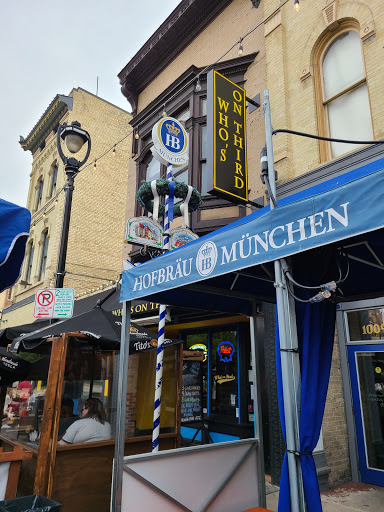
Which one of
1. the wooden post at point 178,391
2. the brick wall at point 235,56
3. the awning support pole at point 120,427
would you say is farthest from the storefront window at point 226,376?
the awning support pole at point 120,427

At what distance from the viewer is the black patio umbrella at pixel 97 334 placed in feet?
19.5

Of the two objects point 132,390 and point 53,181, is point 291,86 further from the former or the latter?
point 53,181

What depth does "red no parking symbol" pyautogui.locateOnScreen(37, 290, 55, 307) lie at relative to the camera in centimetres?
711

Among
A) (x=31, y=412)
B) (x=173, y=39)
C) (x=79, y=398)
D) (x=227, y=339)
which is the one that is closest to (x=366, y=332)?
(x=227, y=339)

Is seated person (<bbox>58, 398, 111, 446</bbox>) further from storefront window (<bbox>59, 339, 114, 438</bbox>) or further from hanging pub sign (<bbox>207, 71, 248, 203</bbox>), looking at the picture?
hanging pub sign (<bbox>207, 71, 248, 203</bbox>)

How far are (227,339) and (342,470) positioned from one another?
3522mm

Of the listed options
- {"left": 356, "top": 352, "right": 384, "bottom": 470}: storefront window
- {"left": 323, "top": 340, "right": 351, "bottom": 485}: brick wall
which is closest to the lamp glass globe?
{"left": 323, "top": 340, "right": 351, "bottom": 485}: brick wall

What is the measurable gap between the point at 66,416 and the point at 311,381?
14.0 feet

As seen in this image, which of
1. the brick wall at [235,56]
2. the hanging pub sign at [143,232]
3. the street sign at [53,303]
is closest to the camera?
the hanging pub sign at [143,232]

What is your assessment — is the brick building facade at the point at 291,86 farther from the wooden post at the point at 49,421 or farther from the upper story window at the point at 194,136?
the wooden post at the point at 49,421

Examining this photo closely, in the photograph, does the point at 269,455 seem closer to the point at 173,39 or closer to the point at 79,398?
the point at 79,398

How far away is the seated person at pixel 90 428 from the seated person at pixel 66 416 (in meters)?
0.33

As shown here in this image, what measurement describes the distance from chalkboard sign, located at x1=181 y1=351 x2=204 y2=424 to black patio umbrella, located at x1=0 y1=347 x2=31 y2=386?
3439 millimetres

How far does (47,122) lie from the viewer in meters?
20.5
